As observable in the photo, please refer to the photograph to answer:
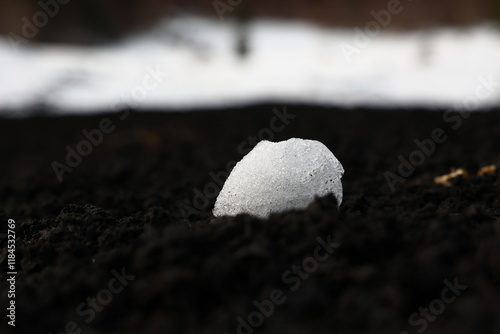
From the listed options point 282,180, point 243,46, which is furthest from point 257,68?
point 282,180

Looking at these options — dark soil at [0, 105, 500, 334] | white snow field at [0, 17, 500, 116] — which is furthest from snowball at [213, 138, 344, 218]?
white snow field at [0, 17, 500, 116]

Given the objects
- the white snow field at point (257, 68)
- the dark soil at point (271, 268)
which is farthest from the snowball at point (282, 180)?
the white snow field at point (257, 68)

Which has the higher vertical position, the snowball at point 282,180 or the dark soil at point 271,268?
the dark soil at point 271,268

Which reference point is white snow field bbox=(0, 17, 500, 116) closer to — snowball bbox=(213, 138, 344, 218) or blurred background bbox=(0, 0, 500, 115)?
blurred background bbox=(0, 0, 500, 115)

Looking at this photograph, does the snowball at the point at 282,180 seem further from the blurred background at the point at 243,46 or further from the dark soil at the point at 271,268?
the blurred background at the point at 243,46

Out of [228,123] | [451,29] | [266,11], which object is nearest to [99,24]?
[266,11]

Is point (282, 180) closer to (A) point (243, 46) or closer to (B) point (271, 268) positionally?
(B) point (271, 268)

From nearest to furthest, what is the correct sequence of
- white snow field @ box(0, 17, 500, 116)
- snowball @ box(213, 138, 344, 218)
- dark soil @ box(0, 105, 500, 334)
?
dark soil @ box(0, 105, 500, 334) → snowball @ box(213, 138, 344, 218) → white snow field @ box(0, 17, 500, 116)

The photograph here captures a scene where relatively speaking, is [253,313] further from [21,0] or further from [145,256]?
[21,0]

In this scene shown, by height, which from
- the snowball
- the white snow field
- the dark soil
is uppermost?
the dark soil
